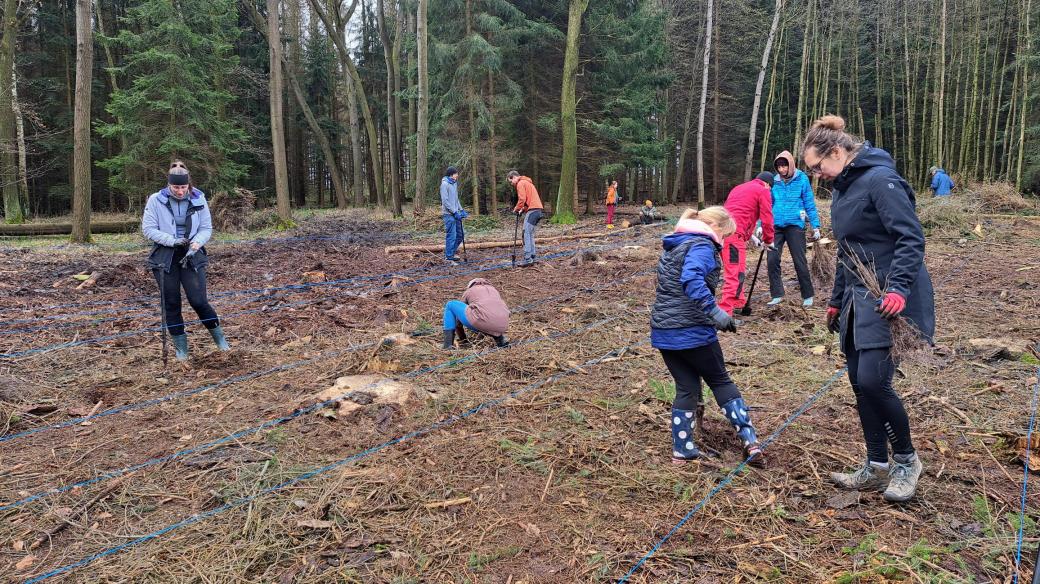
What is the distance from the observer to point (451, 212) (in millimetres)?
10938

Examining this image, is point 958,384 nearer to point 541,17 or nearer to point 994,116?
point 541,17

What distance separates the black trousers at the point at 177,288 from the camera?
5508 mm

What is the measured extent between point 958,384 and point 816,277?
3778 millimetres

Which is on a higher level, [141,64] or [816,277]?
[141,64]

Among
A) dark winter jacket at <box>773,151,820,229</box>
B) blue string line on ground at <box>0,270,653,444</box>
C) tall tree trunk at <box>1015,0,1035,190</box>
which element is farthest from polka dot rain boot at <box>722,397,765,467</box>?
tall tree trunk at <box>1015,0,1035,190</box>

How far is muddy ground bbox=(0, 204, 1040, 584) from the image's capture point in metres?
2.69

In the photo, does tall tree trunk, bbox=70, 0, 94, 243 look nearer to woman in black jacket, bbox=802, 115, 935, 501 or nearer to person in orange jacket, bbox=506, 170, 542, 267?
person in orange jacket, bbox=506, 170, 542, 267

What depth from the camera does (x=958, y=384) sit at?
4.63m

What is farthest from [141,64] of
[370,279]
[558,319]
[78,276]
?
[558,319]

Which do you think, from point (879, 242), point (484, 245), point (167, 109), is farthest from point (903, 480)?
point (167, 109)

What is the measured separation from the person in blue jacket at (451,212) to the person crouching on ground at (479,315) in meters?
5.28

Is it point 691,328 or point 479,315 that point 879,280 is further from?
point 479,315

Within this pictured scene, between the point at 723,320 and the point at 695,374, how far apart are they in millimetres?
470

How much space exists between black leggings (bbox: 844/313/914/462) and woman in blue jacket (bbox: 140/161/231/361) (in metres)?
5.19
